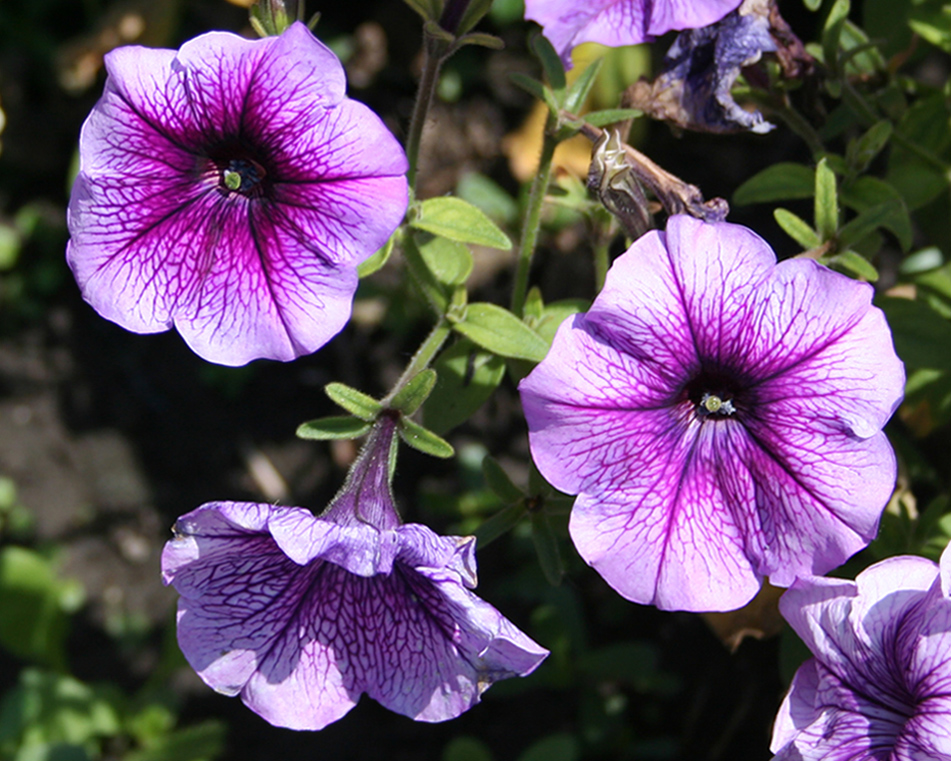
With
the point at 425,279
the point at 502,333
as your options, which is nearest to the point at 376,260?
the point at 425,279

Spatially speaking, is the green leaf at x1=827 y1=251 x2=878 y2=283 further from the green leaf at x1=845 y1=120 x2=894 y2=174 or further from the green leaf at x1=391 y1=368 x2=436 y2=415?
the green leaf at x1=391 y1=368 x2=436 y2=415

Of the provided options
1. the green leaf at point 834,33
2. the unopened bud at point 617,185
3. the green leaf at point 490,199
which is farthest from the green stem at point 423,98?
the green leaf at point 490,199

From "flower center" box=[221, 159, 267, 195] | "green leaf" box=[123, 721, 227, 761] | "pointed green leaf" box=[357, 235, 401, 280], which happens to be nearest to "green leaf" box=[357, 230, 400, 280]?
"pointed green leaf" box=[357, 235, 401, 280]

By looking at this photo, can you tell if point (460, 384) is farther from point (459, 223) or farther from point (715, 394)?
point (715, 394)

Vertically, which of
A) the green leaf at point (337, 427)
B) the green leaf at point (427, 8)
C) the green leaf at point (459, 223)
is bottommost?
the green leaf at point (337, 427)

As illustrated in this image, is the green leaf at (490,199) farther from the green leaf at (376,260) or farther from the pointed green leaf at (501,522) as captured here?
the pointed green leaf at (501,522)

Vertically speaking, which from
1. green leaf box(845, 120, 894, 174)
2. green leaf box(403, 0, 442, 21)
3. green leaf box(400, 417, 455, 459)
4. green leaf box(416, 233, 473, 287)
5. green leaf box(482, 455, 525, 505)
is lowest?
green leaf box(482, 455, 525, 505)
